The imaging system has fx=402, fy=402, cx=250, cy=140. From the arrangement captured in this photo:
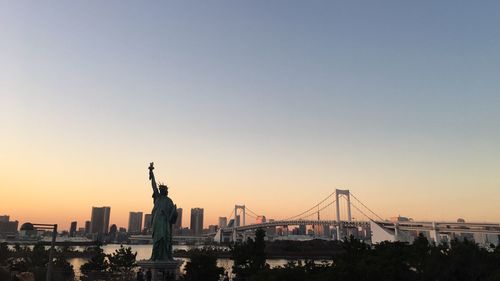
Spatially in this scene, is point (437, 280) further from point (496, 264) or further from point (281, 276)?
point (281, 276)

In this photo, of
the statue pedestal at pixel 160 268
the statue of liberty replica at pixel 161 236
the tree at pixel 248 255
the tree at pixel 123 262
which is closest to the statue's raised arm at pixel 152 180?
the statue of liberty replica at pixel 161 236

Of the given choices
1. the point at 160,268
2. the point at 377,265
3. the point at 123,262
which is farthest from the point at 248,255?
the point at 123,262

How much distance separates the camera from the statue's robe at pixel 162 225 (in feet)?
71.6

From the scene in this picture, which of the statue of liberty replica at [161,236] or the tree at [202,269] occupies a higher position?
the statue of liberty replica at [161,236]

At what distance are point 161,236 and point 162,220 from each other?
91 cm

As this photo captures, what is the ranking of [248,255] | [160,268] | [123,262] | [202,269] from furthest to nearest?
[123,262] < [248,255] < [202,269] < [160,268]

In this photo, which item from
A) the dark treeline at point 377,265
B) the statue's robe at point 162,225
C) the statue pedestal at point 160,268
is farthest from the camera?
the statue's robe at point 162,225

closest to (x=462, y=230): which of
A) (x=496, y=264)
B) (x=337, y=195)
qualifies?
(x=337, y=195)

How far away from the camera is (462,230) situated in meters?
65.1

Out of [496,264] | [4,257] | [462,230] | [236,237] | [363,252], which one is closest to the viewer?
[496,264]

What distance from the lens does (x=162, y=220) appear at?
73.0 feet

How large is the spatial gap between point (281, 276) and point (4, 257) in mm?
36893

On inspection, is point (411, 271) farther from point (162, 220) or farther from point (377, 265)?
point (162, 220)

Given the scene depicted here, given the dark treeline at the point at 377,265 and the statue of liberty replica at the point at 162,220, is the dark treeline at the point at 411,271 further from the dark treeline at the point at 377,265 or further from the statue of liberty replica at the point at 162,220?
the statue of liberty replica at the point at 162,220
